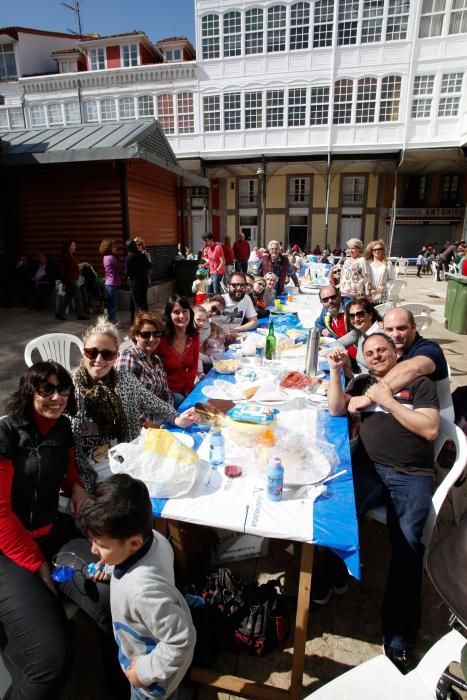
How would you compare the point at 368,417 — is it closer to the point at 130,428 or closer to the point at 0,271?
the point at 130,428

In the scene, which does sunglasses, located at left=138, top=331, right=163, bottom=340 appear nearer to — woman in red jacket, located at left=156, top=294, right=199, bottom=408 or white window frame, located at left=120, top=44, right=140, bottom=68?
woman in red jacket, located at left=156, top=294, right=199, bottom=408

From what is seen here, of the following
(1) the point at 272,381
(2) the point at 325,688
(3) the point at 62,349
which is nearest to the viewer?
(2) the point at 325,688

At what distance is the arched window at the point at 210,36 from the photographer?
65.6ft

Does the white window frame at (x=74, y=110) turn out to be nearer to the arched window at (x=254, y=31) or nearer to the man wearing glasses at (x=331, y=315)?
the arched window at (x=254, y=31)

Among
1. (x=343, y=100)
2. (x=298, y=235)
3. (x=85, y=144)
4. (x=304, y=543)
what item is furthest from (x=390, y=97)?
(x=304, y=543)

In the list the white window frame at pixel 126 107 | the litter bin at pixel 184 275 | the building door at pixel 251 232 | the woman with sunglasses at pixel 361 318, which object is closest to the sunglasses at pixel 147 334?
the woman with sunglasses at pixel 361 318

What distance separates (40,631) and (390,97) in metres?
23.9

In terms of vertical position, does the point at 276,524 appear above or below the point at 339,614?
above

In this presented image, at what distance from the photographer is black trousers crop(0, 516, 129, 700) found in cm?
148

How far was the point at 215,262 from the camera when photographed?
32.8 feet

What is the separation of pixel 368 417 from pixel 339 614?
1.14m

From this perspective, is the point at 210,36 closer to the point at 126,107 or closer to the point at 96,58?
the point at 126,107

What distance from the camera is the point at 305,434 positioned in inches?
89.2

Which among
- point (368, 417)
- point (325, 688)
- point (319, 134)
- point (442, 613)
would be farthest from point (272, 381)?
point (319, 134)
